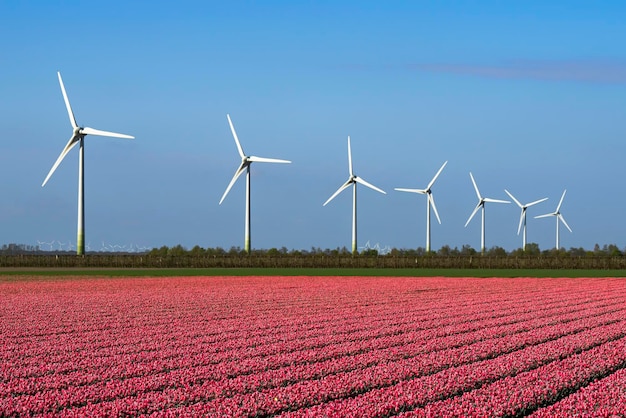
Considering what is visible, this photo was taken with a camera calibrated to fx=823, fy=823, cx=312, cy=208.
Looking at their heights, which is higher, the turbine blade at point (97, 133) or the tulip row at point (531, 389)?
the turbine blade at point (97, 133)

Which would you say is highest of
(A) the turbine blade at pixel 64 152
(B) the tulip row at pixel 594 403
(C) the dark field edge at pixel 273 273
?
(A) the turbine blade at pixel 64 152

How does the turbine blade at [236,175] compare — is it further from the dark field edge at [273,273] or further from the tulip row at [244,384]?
the tulip row at [244,384]

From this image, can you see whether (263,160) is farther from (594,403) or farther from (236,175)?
(594,403)

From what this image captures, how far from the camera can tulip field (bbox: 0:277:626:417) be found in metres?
12.1

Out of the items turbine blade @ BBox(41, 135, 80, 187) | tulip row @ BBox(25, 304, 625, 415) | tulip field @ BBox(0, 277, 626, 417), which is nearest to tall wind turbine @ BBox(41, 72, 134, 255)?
turbine blade @ BBox(41, 135, 80, 187)

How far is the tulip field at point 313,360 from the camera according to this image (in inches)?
475

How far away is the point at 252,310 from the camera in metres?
29.1

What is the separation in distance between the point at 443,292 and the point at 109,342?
24.4 meters

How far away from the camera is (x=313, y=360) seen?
1631 centimetres

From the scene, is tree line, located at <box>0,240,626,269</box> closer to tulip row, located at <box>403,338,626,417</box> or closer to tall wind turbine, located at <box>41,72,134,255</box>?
tall wind turbine, located at <box>41,72,134,255</box>

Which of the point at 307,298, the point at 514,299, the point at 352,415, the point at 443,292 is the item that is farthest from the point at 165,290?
the point at 352,415

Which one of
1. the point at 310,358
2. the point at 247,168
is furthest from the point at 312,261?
the point at 310,358

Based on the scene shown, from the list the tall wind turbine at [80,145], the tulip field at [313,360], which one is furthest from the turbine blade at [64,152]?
the tulip field at [313,360]

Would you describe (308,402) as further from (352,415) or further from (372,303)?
(372,303)
